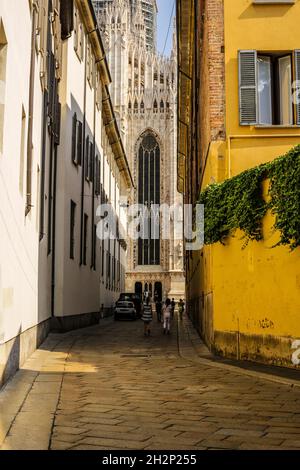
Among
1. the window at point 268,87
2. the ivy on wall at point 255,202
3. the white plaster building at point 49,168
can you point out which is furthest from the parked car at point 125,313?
the window at point 268,87

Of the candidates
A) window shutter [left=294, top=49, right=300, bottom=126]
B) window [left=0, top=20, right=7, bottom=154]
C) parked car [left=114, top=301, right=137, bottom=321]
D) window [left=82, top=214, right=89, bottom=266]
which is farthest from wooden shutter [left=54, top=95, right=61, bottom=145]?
parked car [left=114, top=301, right=137, bottom=321]

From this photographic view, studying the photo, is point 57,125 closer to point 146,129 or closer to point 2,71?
point 2,71

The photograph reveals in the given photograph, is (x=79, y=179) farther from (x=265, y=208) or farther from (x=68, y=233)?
(x=265, y=208)

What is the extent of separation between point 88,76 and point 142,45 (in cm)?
6942

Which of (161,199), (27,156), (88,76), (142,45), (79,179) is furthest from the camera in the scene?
(142,45)

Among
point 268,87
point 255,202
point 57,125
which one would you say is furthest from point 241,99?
point 57,125

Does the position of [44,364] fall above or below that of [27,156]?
below

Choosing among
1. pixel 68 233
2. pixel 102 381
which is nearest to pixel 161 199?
pixel 68 233

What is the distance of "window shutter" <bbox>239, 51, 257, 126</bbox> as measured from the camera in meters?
13.6

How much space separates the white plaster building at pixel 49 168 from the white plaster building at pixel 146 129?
42.0m

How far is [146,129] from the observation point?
8312 centimetres

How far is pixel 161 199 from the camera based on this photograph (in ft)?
268

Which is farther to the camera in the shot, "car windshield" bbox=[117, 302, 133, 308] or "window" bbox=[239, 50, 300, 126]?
"car windshield" bbox=[117, 302, 133, 308]

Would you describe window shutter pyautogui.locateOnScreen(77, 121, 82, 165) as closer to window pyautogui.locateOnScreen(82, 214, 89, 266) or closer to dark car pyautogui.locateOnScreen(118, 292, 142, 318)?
window pyautogui.locateOnScreen(82, 214, 89, 266)
